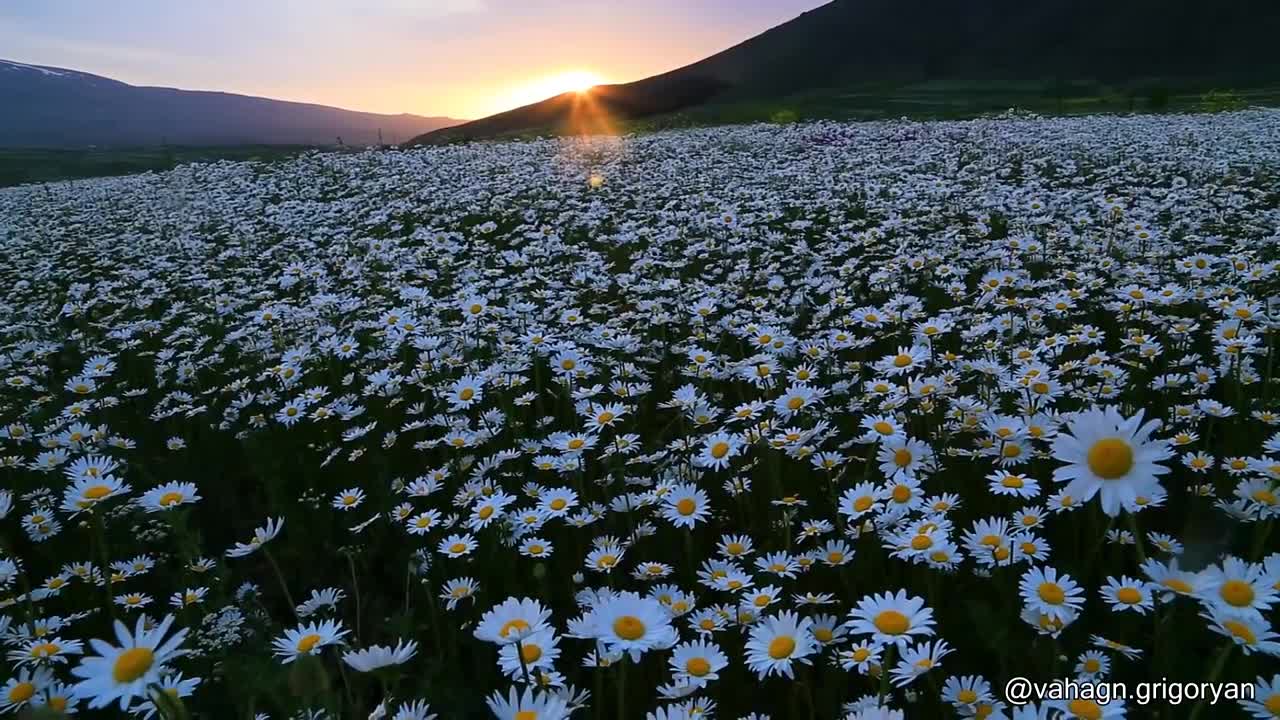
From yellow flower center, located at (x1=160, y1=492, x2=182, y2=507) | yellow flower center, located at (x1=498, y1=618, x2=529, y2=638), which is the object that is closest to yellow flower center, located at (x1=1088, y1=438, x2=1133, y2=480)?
yellow flower center, located at (x1=498, y1=618, x2=529, y2=638)

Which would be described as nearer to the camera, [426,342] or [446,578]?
[446,578]

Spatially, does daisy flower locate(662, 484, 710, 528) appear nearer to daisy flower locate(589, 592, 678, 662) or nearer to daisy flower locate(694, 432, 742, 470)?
daisy flower locate(694, 432, 742, 470)

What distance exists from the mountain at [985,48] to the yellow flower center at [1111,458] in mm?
91812

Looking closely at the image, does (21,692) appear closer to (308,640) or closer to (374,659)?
(308,640)

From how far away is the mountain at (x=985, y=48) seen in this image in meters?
108

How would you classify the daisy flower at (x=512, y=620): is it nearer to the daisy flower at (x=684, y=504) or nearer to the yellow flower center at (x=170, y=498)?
the daisy flower at (x=684, y=504)

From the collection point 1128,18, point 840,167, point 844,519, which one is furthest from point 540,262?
point 1128,18

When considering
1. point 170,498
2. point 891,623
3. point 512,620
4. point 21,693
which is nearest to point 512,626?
point 512,620

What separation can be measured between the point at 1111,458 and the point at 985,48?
491ft

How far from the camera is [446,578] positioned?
3.14 m

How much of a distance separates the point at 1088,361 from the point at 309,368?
16.2ft

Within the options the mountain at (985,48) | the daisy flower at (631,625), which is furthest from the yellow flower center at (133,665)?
the mountain at (985,48)

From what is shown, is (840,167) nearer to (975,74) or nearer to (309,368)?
(309,368)

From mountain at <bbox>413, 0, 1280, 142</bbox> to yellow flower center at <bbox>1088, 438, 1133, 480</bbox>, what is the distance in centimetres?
9181
